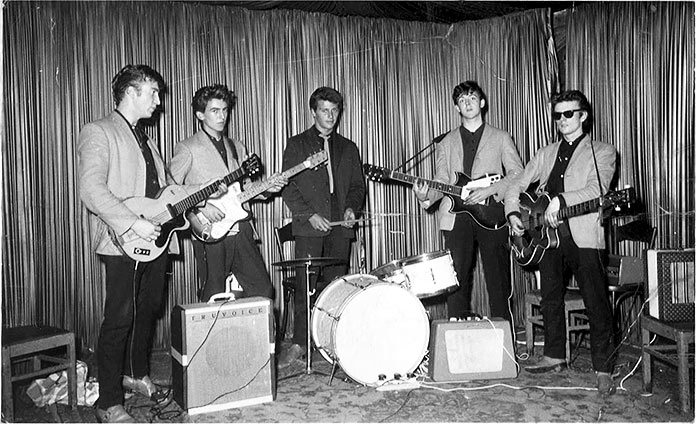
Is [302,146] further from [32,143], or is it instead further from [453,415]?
[453,415]

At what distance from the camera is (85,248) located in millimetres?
5207

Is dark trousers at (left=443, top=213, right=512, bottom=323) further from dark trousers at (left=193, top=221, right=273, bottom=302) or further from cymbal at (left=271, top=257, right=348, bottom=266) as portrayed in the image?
dark trousers at (left=193, top=221, right=273, bottom=302)

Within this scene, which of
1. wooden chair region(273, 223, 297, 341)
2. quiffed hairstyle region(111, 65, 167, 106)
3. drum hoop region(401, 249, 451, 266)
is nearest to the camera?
quiffed hairstyle region(111, 65, 167, 106)

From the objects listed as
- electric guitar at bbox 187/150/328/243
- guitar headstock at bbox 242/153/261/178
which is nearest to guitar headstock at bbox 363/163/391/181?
electric guitar at bbox 187/150/328/243

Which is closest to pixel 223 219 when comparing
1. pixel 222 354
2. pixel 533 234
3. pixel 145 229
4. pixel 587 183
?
pixel 145 229

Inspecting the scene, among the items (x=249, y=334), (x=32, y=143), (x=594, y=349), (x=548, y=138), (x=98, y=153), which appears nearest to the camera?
(x=98, y=153)

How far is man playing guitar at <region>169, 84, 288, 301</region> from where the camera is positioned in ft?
15.6

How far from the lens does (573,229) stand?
4371 mm

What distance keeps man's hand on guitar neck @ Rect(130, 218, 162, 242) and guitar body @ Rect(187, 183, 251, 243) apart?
788 mm

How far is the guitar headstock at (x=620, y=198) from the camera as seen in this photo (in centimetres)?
411

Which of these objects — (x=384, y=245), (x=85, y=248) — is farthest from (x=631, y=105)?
(x=85, y=248)

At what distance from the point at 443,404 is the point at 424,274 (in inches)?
37.5

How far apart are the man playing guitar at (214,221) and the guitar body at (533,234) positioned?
6.11 ft

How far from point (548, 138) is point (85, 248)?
4.20 metres
